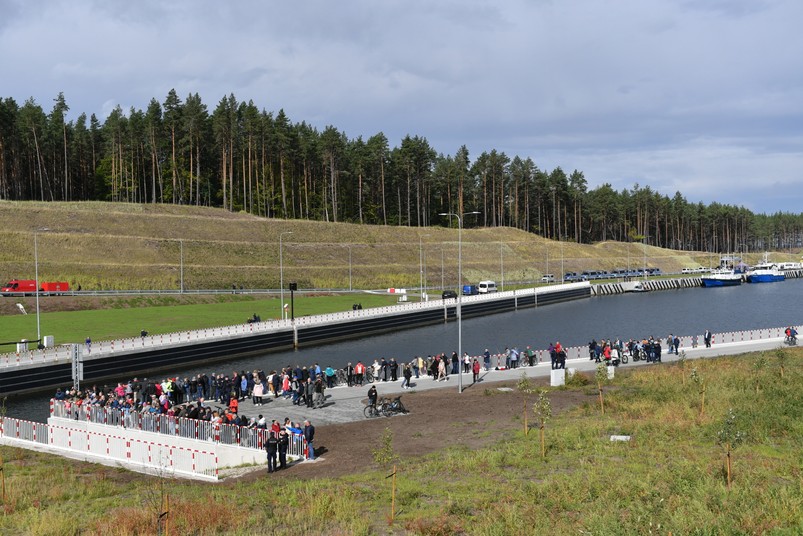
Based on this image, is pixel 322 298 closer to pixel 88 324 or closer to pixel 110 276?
pixel 110 276

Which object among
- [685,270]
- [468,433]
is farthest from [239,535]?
[685,270]

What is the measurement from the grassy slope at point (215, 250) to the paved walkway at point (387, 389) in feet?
198

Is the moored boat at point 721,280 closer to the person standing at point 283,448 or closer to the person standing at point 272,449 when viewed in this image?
the person standing at point 283,448

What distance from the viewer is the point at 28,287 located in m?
74.4

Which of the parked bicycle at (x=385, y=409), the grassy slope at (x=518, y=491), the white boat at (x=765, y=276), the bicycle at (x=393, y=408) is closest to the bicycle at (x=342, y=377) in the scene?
the parked bicycle at (x=385, y=409)

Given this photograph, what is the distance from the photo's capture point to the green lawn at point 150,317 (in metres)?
57.1

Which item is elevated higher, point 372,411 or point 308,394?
point 308,394

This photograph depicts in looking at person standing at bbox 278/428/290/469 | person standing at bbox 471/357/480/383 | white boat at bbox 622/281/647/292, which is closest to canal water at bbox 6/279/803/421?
white boat at bbox 622/281/647/292

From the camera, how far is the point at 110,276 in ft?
292

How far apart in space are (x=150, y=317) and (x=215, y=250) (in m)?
39.9

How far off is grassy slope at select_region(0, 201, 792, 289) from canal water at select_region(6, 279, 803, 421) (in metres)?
27.8

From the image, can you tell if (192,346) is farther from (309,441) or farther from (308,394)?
(309,441)

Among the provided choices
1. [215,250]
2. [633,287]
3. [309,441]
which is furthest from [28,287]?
[633,287]

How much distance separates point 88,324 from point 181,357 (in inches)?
571
